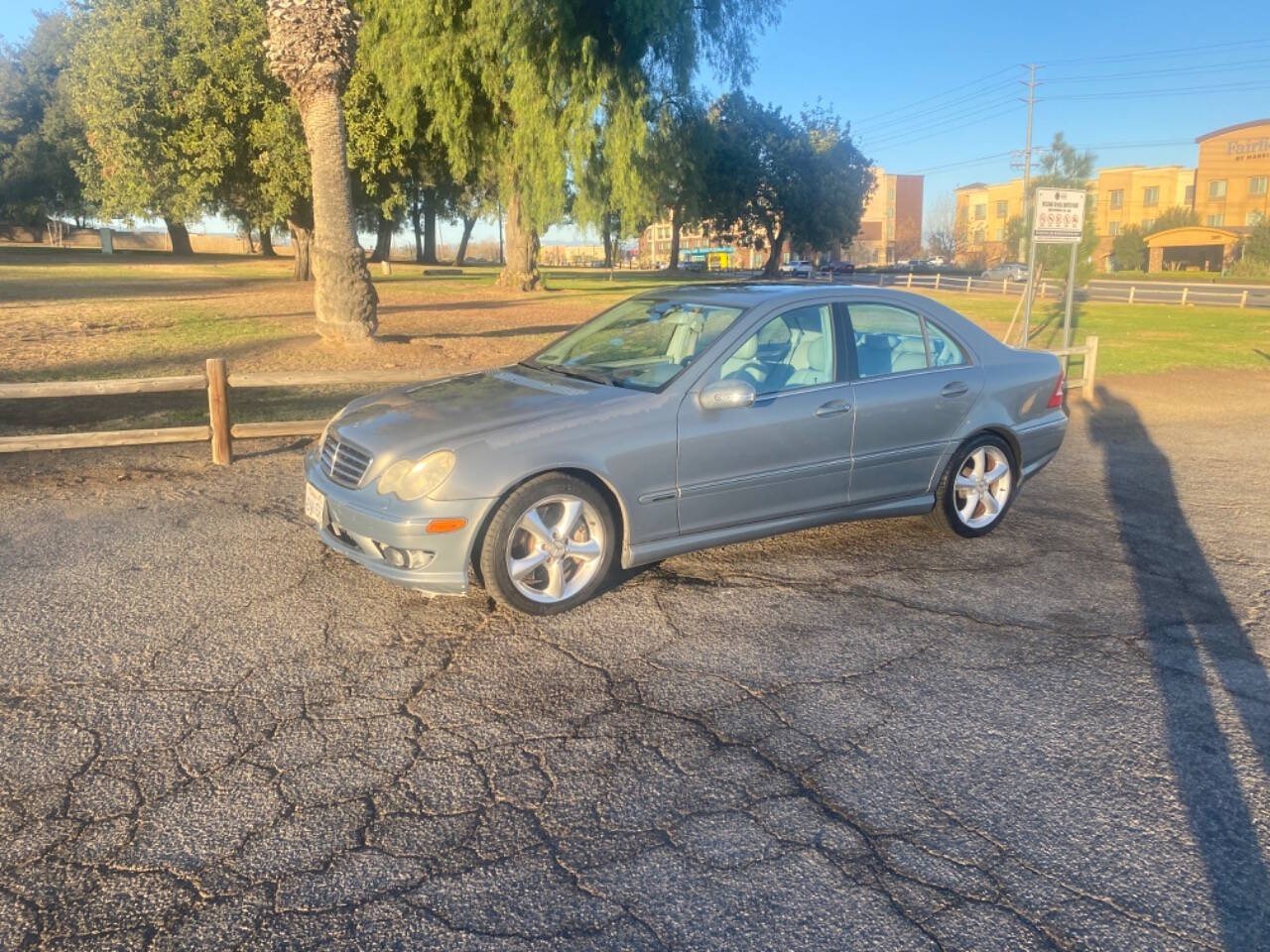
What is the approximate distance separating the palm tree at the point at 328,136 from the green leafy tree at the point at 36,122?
45.7 meters

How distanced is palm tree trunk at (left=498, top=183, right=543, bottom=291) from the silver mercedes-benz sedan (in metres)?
24.2

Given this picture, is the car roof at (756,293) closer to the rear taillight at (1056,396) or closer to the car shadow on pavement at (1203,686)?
the rear taillight at (1056,396)

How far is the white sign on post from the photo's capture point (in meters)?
13.1

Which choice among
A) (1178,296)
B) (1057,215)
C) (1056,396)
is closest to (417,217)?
(1178,296)

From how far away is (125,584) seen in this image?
17.2ft

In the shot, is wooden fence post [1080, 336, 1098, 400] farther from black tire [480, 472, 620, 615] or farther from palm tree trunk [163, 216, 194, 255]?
palm tree trunk [163, 216, 194, 255]

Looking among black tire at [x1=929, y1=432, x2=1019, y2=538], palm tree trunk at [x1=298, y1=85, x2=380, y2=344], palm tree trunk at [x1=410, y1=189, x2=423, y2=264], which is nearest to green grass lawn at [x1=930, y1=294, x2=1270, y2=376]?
black tire at [x1=929, y1=432, x2=1019, y2=538]

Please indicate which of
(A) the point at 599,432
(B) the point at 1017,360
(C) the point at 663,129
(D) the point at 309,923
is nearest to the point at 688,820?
(D) the point at 309,923

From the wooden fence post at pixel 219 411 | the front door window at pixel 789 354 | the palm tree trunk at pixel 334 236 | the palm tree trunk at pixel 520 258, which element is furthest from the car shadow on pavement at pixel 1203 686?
the palm tree trunk at pixel 520 258

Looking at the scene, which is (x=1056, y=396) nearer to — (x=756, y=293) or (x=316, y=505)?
(x=756, y=293)

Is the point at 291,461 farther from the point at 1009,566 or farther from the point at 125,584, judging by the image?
the point at 1009,566

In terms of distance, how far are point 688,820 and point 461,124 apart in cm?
2182

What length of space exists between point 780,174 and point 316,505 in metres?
53.1

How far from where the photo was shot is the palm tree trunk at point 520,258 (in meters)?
29.8
